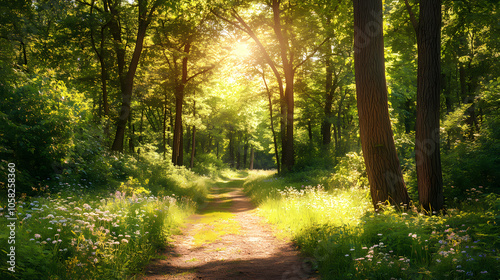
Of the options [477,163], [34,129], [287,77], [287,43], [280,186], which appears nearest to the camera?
[34,129]

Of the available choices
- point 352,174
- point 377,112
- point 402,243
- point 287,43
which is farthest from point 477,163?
point 287,43

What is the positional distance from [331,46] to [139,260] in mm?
20885

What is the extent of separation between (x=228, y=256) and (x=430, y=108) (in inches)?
231

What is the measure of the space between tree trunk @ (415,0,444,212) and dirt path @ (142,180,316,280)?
359 centimetres

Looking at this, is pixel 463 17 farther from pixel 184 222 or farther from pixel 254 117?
pixel 254 117

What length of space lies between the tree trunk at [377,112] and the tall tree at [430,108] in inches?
28.6

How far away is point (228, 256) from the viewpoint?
623 cm

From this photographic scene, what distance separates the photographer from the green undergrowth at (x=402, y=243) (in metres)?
3.36

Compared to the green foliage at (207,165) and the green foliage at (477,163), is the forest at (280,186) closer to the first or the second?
the green foliage at (477,163)

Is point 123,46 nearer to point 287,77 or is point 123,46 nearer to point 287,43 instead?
point 287,77

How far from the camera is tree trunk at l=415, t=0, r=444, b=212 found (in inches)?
265

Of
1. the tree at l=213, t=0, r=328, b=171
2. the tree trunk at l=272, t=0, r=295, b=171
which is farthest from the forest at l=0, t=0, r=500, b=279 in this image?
the tree trunk at l=272, t=0, r=295, b=171

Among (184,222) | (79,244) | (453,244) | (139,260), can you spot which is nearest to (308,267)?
(453,244)

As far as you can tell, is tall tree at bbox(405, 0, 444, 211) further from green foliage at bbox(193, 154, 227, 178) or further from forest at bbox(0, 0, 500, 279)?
green foliage at bbox(193, 154, 227, 178)
